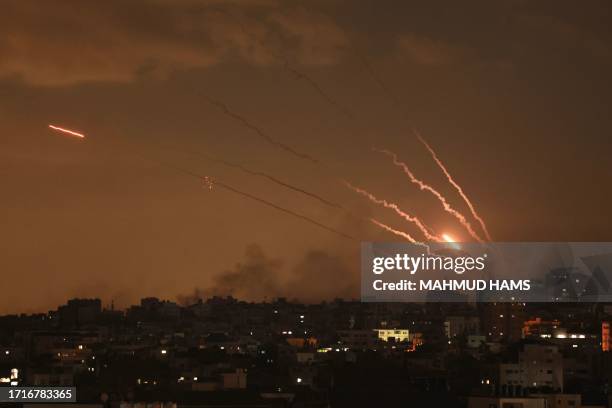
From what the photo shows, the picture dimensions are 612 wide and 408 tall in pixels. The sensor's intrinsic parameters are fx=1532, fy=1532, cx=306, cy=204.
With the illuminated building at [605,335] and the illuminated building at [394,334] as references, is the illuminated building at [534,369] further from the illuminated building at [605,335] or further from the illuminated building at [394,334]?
the illuminated building at [394,334]

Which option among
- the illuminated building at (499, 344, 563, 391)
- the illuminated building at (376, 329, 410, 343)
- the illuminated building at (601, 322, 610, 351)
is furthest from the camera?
the illuminated building at (376, 329, 410, 343)

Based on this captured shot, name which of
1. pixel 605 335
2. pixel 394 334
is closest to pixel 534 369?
pixel 605 335

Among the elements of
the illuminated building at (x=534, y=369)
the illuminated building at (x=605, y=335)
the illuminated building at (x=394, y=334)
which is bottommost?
the illuminated building at (x=534, y=369)

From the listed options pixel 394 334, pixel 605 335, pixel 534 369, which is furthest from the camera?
pixel 394 334

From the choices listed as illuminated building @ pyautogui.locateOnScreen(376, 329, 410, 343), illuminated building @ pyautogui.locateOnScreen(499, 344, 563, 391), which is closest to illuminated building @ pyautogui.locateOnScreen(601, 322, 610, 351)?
illuminated building @ pyautogui.locateOnScreen(376, 329, 410, 343)

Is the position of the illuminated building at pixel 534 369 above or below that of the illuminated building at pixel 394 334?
below

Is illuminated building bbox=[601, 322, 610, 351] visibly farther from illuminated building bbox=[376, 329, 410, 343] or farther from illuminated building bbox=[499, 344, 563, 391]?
illuminated building bbox=[499, 344, 563, 391]

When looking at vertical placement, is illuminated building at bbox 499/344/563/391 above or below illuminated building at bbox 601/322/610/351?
below

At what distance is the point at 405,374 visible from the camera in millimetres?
40094

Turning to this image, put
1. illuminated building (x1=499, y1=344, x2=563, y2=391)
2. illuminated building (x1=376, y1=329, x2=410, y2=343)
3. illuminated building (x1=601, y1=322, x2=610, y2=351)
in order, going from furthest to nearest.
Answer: illuminated building (x1=376, y1=329, x2=410, y2=343) < illuminated building (x1=601, y1=322, x2=610, y2=351) < illuminated building (x1=499, y1=344, x2=563, y2=391)

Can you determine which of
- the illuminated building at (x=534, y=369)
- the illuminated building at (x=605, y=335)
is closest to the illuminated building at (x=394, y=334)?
the illuminated building at (x=605, y=335)

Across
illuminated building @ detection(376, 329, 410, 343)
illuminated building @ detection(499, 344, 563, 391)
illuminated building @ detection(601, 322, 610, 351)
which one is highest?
illuminated building @ detection(376, 329, 410, 343)

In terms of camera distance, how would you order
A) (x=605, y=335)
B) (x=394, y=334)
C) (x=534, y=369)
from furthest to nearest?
(x=394, y=334), (x=605, y=335), (x=534, y=369)

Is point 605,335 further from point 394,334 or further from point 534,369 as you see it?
point 534,369
